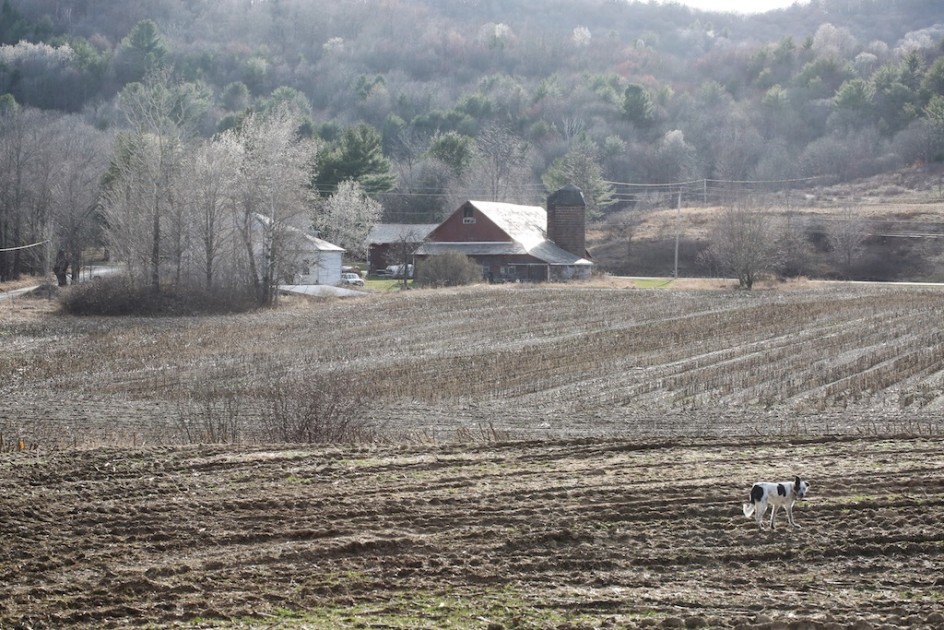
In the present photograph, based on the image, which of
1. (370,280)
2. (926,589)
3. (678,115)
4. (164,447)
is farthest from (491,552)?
(678,115)

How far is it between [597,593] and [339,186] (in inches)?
2386

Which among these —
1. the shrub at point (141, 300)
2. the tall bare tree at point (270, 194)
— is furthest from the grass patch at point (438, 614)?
the tall bare tree at point (270, 194)

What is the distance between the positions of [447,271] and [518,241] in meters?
7.33

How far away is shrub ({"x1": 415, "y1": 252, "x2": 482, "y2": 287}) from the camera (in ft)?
180

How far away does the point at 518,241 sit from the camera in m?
60.8

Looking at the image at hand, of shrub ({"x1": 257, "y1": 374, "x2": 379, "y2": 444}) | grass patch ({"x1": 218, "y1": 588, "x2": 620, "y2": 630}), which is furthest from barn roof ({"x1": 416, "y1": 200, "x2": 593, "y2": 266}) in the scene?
grass patch ({"x1": 218, "y1": 588, "x2": 620, "y2": 630})

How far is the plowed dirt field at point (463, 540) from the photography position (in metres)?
8.56

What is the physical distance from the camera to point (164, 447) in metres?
15.1

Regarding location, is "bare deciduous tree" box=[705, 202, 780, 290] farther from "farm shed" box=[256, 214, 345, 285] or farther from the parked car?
"farm shed" box=[256, 214, 345, 285]

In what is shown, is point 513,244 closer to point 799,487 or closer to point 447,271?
point 447,271

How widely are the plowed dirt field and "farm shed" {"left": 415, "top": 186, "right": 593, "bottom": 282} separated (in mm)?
45066

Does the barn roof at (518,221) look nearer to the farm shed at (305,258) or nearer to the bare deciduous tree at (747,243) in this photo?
the farm shed at (305,258)

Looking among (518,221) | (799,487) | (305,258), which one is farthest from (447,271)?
(799,487)

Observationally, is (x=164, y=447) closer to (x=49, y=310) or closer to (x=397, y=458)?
(x=397, y=458)
